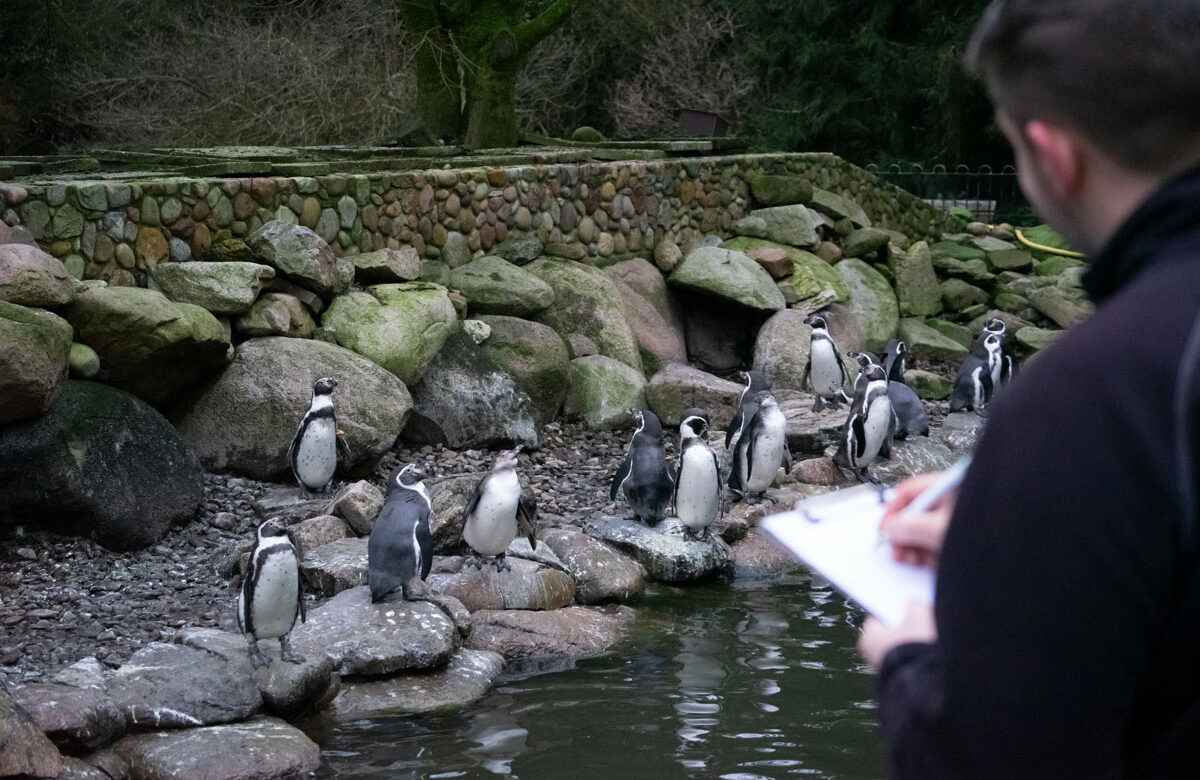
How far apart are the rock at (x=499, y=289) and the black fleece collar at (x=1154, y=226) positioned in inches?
389

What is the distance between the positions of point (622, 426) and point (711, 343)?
115 inches

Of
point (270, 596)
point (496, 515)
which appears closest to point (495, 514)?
point (496, 515)

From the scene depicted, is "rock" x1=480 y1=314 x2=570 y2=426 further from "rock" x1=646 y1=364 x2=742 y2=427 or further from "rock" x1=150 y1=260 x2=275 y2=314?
"rock" x1=150 y1=260 x2=275 y2=314

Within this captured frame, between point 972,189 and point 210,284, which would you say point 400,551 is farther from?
point 972,189

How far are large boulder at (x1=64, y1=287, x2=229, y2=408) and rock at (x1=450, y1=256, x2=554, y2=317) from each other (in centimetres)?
298

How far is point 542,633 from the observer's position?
6352mm

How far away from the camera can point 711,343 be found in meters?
13.3

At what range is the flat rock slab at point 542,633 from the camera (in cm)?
625

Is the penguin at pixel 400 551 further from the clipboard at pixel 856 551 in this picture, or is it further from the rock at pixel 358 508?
the clipboard at pixel 856 551

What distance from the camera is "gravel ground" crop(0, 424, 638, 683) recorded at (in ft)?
18.7

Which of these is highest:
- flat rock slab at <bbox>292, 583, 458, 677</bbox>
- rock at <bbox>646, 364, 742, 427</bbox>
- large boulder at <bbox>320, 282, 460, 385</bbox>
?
large boulder at <bbox>320, 282, 460, 385</bbox>

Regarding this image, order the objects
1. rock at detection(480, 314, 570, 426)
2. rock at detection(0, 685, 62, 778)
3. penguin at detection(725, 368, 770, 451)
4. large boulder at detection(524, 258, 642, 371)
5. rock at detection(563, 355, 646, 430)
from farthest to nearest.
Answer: large boulder at detection(524, 258, 642, 371)
rock at detection(563, 355, 646, 430)
rock at detection(480, 314, 570, 426)
penguin at detection(725, 368, 770, 451)
rock at detection(0, 685, 62, 778)

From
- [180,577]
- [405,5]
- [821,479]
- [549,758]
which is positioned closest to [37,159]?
[405,5]

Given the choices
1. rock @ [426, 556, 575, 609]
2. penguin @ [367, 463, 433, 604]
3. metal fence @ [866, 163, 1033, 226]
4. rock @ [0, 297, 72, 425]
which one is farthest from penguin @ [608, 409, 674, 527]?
metal fence @ [866, 163, 1033, 226]
